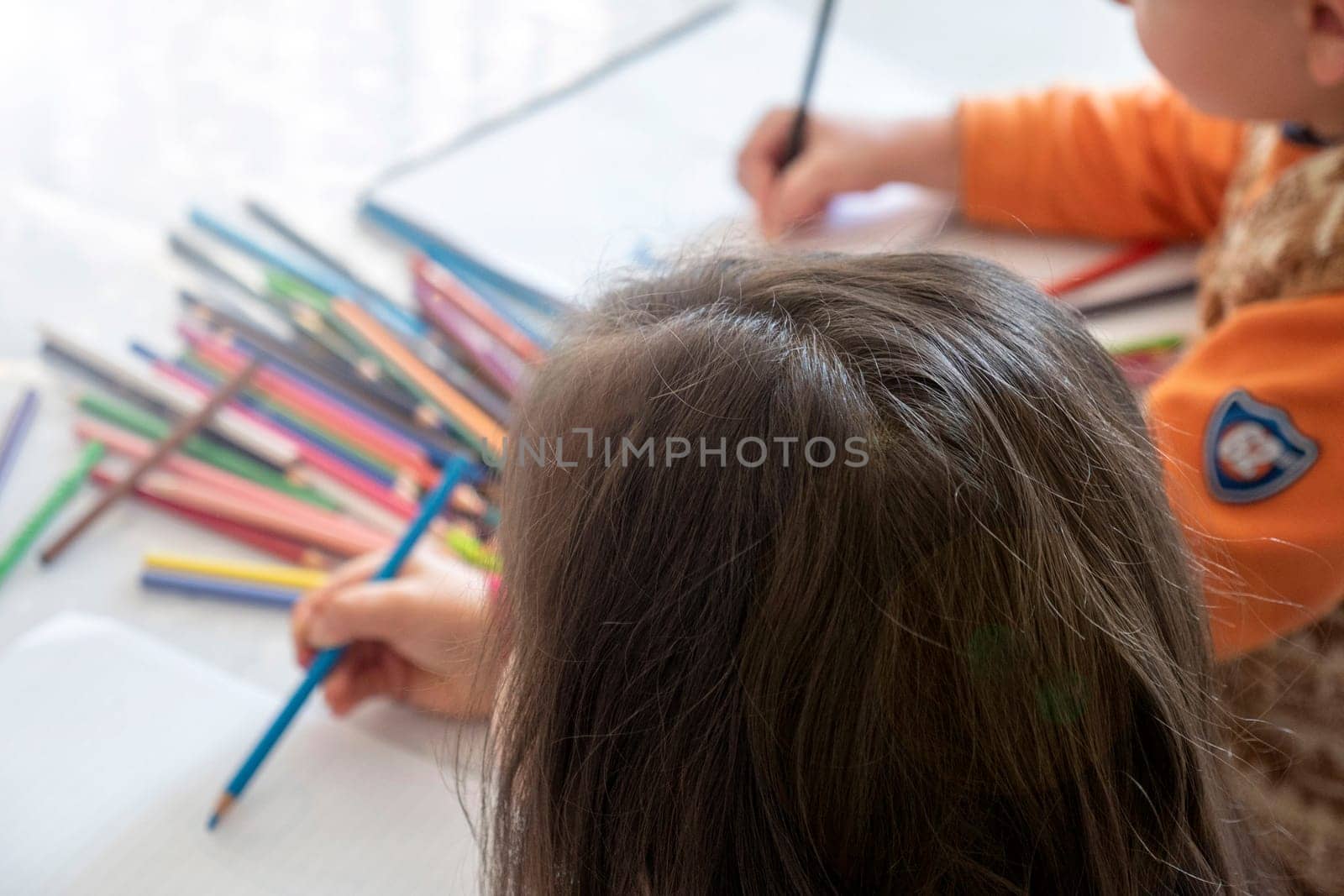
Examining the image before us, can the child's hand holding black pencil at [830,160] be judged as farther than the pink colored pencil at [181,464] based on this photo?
Yes

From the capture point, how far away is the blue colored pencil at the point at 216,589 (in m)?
0.45

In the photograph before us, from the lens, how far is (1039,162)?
628mm

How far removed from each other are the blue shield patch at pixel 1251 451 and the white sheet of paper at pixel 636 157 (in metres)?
0.25

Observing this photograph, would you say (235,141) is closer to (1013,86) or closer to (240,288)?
(240,288)

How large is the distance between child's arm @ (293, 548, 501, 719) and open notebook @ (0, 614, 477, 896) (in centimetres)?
2

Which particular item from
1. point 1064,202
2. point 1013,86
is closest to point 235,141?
point 1064,202

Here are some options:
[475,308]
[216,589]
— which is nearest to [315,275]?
[475,308]

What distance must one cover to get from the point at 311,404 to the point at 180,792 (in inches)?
7.7

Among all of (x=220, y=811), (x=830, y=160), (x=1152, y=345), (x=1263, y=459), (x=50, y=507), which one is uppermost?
(x=830, y=160)

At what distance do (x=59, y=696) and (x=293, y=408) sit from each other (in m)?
0.17

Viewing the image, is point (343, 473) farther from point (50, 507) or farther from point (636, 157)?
point (636, 157)

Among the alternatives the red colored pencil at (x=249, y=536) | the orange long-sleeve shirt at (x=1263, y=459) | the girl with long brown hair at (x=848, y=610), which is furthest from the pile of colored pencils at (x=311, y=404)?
the orange long-sleeve shirt at (x=1263, y=459)

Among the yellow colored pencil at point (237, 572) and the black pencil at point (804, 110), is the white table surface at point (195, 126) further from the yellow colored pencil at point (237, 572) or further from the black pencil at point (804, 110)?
the black pencil at point (804, 110)

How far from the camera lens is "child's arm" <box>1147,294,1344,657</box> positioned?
382mm
